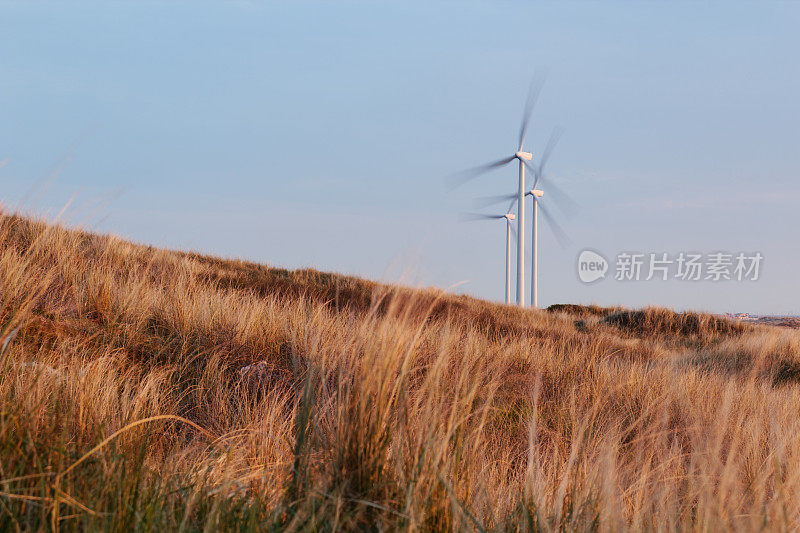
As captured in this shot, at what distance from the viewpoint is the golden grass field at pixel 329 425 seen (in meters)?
2.09

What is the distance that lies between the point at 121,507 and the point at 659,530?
210 centimetres

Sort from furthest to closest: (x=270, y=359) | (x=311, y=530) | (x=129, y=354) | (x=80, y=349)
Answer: (x=270, y=359) < (x=129, y=354) < (x=80, y=349) < (x=311, y=530)

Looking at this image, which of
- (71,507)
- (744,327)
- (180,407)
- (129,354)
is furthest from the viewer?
(744,327)

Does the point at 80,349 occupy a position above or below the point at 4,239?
below

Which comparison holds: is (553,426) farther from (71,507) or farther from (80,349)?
(80,349)

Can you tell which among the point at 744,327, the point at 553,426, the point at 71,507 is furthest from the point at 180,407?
the point at 744,327

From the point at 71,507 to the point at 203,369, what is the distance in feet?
10.3

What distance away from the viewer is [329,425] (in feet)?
9.01

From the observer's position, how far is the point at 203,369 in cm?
507

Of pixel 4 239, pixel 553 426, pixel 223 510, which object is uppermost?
pixel 4 239

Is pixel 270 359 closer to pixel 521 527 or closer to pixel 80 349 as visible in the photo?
pixel 80 349

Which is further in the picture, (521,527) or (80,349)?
(80,349)

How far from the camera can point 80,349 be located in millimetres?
4746

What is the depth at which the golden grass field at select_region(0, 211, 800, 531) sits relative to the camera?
2.09 m
